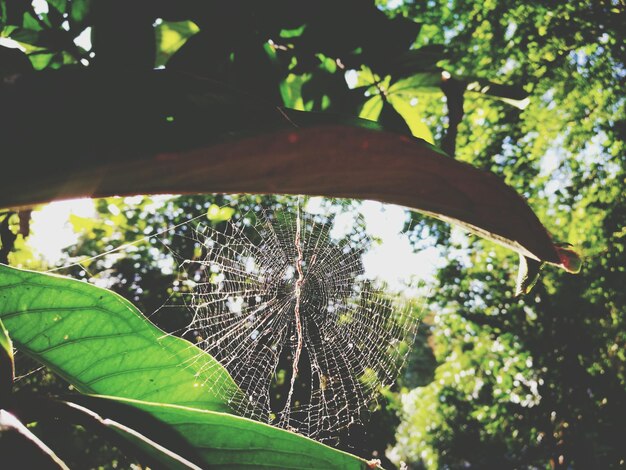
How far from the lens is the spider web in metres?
3.11

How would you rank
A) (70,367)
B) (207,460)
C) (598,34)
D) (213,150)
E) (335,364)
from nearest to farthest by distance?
(213,150)
(207,460)
(70,367)
(335,364)
(598,34)

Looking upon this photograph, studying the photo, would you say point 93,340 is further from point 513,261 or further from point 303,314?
point 513,261

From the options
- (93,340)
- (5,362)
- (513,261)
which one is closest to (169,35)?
(93,340)

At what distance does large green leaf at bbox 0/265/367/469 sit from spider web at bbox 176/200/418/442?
228 cm

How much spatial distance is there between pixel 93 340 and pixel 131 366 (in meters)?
0.07

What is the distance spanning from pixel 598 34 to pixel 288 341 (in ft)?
15.0

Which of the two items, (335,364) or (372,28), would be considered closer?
(372,28)

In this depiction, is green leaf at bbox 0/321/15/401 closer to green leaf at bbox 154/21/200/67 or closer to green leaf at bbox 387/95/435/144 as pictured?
green leaf at bbox 387/95/435/144

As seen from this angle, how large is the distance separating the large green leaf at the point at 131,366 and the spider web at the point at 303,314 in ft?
7.49

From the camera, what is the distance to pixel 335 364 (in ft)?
12.3

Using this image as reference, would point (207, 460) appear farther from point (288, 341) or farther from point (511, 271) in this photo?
point (511, 271)

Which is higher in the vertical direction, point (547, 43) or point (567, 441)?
point (547, 43)

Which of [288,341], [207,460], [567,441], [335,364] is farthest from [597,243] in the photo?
[207,460]

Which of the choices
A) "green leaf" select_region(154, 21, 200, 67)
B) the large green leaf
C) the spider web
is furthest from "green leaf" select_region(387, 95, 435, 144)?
the spider web
